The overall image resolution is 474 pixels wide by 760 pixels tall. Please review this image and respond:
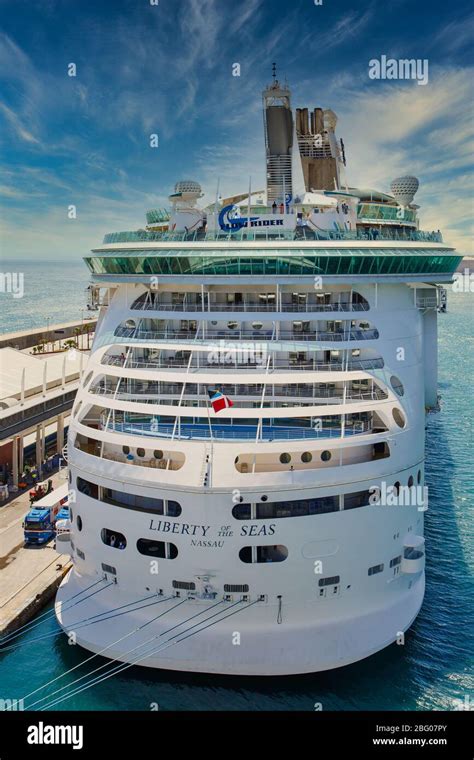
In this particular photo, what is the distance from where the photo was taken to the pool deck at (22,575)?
18.9m

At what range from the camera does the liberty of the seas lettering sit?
49.6ft

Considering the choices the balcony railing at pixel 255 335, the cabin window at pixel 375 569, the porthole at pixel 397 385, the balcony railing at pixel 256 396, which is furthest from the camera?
the balcony railing at pixel 255 335

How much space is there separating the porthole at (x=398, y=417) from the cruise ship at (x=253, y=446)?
37 millimetres

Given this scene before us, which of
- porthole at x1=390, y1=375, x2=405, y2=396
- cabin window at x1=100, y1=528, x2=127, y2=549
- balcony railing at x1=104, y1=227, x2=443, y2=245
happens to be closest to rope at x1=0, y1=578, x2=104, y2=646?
cabin window at x1=100, y1=528, x2=127, y2=549

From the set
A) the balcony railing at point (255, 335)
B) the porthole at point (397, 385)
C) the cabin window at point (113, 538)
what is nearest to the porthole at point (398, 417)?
the porthole at point (397, 385)

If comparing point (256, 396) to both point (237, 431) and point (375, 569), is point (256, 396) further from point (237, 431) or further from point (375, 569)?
point (375, 569)

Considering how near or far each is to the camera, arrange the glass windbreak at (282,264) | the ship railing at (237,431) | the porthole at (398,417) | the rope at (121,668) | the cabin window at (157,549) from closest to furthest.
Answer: the rope at (121,668) → the cabin window at (157,549) → the ship railing at (237,431) → the porthole at (398,417) → the glass windbreak at (282,264)

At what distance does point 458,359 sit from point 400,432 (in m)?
47.9

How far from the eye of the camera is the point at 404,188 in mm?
28047

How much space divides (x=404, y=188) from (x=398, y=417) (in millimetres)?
14255

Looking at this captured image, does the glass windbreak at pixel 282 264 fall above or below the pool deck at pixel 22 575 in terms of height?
above

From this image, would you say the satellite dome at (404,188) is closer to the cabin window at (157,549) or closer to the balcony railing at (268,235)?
the balcony railing at (268,235)

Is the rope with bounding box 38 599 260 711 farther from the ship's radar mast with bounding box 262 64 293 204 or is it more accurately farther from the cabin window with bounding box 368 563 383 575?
the ship's radar mast with bounding box 262 64 293 204

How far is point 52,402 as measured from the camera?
33.1 meters
